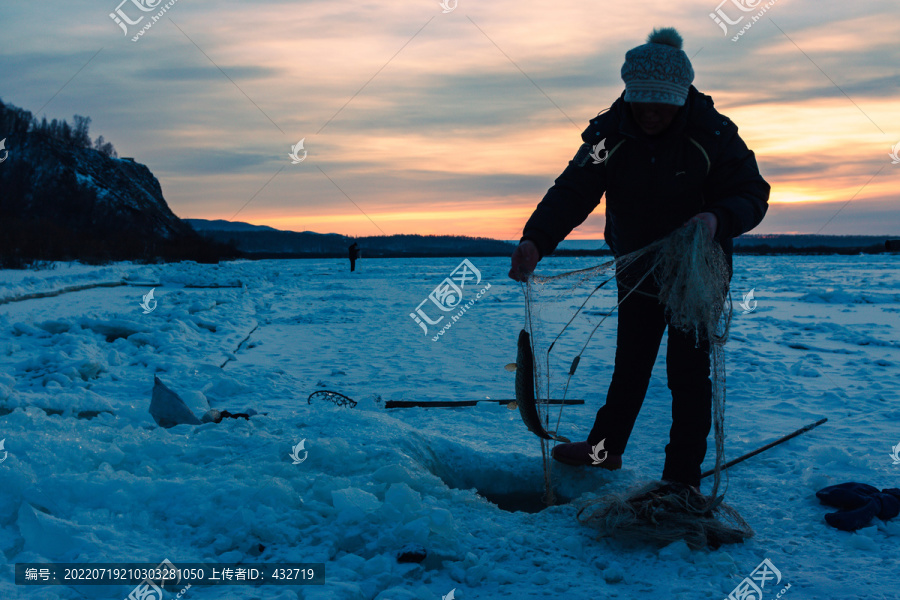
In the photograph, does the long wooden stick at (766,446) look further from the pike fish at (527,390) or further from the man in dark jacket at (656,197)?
the pike fish at (527,390)

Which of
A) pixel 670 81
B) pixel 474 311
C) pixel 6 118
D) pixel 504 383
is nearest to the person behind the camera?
pixel 670 81

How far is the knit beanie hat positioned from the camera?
2256 mm

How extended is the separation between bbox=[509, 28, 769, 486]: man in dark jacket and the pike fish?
0.38 meters

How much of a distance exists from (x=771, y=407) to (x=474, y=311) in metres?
7.36

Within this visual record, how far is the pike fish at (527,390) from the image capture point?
8.91ft

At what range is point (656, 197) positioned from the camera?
2.49 meters

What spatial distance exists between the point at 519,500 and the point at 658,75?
212 cm

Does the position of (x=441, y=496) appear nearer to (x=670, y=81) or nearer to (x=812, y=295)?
(x=670, y=81)

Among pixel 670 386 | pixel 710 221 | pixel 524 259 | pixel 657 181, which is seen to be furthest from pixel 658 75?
pixel 670 386

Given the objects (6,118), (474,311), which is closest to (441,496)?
(474,311)

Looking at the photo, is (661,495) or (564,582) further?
(661,495)

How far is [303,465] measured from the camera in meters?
2.71

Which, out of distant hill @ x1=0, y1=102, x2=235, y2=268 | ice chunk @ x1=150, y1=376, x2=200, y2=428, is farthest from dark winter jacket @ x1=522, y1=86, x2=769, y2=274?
distant hill @ x1=0, y1=102, x2=235, y2=268

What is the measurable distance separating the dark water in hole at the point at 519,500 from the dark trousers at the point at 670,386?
0.40m
